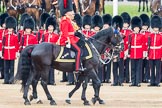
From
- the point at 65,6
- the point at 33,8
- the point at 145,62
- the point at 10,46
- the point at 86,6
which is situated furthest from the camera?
the point at 33,8

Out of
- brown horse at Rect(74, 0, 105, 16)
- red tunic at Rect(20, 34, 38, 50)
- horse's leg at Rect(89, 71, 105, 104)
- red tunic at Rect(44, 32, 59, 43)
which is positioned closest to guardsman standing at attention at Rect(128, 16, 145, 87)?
red tunic at Rect(44, 32, 59, 43)

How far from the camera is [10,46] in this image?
80.6 ft

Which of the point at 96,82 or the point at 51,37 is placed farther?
the point at 51,37

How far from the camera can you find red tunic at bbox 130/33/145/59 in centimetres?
2434

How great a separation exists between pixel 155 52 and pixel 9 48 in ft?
11.1

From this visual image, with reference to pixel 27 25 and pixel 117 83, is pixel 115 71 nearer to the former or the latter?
pixel 117 83

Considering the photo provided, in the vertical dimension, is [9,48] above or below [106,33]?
below

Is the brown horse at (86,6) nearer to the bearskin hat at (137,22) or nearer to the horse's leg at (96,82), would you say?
the bearskin hat at (137,22)

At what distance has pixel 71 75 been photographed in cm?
2453

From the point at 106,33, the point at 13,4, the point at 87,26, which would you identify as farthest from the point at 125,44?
the point at 13,4

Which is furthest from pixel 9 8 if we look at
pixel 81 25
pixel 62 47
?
pixel 62 47

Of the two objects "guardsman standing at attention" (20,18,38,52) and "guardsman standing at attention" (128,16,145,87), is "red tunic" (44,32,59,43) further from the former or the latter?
"guardsman standing at attention" (128,16,145,87)

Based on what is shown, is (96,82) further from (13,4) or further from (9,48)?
(13,4)

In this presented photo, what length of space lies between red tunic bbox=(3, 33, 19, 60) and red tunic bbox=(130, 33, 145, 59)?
105 inches
